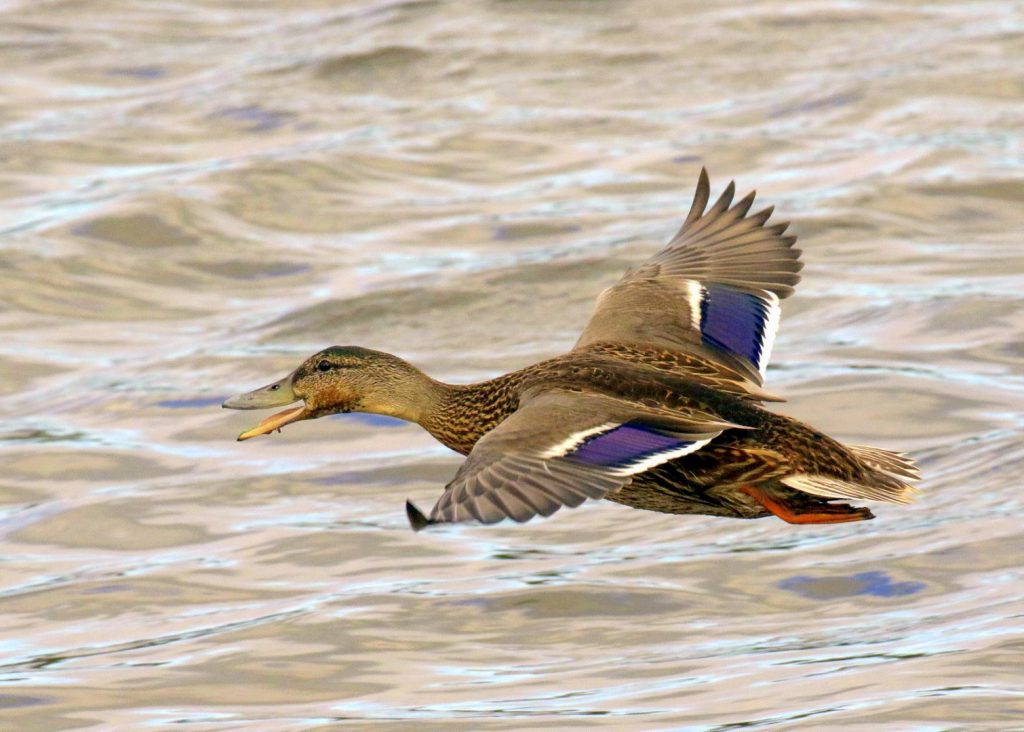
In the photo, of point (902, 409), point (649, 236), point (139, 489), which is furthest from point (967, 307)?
point (139, 489)

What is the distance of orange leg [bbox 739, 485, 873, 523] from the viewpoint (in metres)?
5.99

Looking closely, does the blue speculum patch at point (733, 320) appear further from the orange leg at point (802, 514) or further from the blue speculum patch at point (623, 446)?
the blue speculum patch at point (623, 446)

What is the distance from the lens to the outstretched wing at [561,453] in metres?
4.98

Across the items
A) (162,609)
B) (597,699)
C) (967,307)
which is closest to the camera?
(597,699)

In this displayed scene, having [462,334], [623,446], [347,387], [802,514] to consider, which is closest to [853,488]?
[802,514]

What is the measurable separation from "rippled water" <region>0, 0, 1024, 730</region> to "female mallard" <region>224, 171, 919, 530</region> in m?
0.66

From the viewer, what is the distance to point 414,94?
1460 centimetres

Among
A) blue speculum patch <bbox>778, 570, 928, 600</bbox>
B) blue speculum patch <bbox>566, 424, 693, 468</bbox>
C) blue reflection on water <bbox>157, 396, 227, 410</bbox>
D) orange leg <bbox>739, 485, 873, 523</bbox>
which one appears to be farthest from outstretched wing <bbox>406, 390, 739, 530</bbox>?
blue reflection on water <bbox>157, 396, 227, 410</bbox>

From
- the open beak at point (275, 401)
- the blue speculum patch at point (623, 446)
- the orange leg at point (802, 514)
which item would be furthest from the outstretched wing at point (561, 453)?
the open beak at point (275, 401)

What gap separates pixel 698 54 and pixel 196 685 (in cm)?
900

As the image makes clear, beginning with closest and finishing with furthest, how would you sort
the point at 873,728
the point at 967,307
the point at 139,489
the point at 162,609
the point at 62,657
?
1. the point at 873,728
2. the point at 62,657
3. the point at 162,609
4. the point at 139,489
5. the point at 967,307

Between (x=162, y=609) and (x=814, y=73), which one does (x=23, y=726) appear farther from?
(x=814, y=73)

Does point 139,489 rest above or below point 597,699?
above

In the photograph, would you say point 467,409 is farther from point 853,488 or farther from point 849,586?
point 849,586
